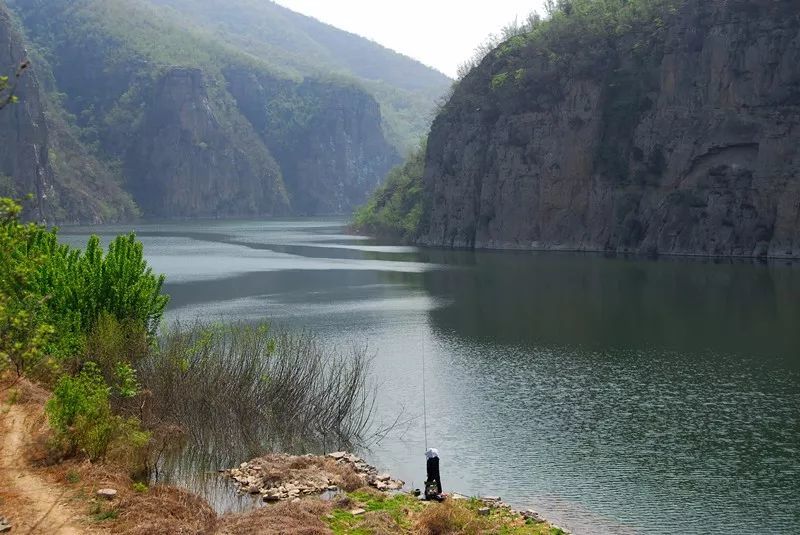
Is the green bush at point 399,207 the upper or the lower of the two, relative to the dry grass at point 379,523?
upper

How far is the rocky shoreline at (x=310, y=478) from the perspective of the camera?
62.7 ft

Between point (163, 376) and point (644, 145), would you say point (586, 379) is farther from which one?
point (644, 145)

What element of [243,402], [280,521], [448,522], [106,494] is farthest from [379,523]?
[243,402]

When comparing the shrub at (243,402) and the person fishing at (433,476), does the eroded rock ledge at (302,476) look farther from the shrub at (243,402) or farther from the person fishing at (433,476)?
the shrub at (243,402)

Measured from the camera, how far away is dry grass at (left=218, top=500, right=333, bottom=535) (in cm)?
1559

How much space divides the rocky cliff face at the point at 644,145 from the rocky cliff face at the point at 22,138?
287ft

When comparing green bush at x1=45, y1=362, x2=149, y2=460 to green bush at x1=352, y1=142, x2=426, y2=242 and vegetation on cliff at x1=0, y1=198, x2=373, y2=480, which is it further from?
green bush at x1=352, y1=142, x2=426, y2=242

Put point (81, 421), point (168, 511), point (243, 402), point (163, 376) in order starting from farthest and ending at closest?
point (243, 402), point (163, 376), point (81, 421), point (168, 511)

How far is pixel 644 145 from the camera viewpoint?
87875mm

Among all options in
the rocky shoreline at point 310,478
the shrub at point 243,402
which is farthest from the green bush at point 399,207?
the rocky shoreline at point 310,478

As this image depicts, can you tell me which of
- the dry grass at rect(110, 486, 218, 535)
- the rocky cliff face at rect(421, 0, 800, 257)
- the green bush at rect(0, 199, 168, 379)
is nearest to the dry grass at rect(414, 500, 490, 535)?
the dry grass at rect(110, 486, 218, 535)

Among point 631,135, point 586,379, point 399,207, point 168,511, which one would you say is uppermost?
point 631,135

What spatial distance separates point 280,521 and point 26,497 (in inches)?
177

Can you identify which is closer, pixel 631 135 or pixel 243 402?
pixel 243 402
